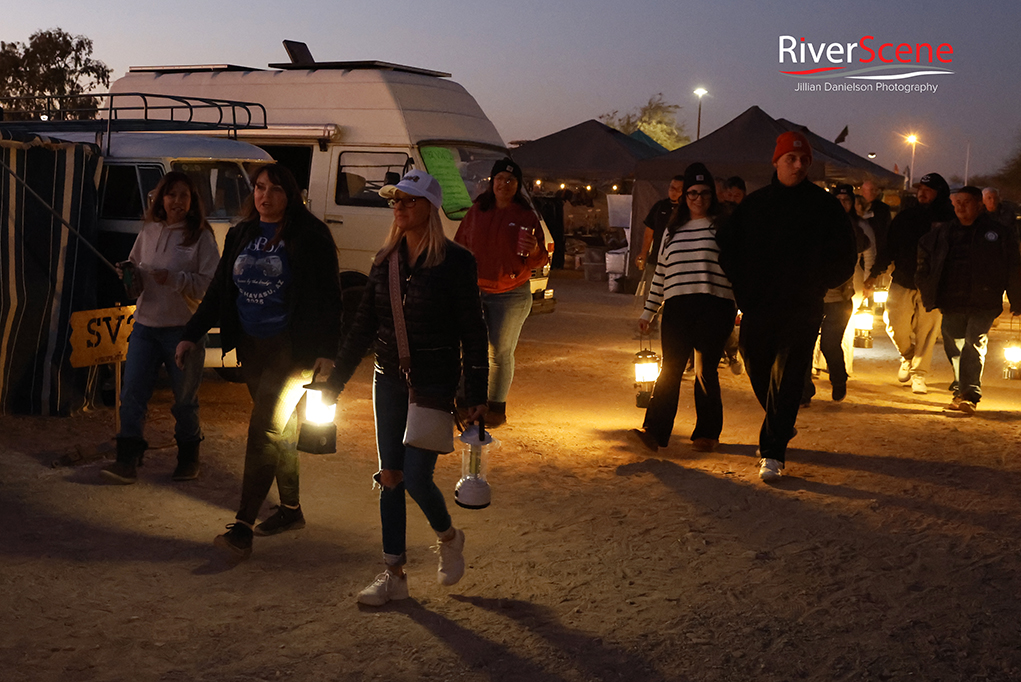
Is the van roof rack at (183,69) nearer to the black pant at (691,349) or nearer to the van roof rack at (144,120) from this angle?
the van roof rack at (144,120)

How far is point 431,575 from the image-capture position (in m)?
5.24

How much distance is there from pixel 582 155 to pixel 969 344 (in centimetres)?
1576

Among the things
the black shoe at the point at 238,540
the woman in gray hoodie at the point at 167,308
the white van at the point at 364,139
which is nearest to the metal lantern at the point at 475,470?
the black shoe at the point at 238,540

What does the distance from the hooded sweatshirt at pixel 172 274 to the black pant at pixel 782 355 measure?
347cm

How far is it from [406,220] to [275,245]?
1.13 m

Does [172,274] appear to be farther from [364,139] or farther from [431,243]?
[364,139]

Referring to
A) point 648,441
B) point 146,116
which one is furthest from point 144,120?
point 648,441

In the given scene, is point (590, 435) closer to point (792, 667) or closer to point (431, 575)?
point (431, 575)

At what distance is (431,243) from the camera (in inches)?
184

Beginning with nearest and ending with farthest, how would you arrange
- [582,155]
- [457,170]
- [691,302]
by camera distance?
[691,302] → [457,170] → [582,155]

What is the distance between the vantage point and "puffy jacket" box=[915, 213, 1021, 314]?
936cm

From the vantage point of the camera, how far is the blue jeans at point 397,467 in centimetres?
475

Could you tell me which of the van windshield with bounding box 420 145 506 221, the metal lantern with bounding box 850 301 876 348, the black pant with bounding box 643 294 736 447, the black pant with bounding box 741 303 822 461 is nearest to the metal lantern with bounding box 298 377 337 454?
the black pant with bounding box 643 294 736 447

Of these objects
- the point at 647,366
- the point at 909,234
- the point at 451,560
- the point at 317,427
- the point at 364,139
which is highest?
the point at 364,139
